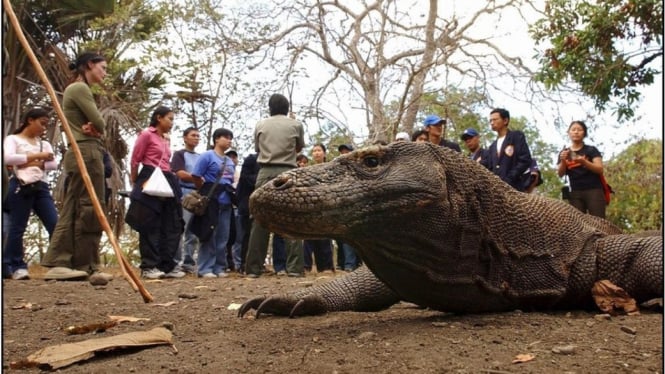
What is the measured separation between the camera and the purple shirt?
638cm

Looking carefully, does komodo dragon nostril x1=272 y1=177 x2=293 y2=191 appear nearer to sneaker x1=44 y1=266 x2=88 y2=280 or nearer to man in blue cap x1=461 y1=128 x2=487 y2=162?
sneaker x1=44 y1=266 x2=88 y2=280

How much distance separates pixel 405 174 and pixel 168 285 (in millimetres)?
3440

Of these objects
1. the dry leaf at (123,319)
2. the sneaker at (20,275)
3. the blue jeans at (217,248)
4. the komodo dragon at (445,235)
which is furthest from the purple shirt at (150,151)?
the komodo dragon at (445,235)

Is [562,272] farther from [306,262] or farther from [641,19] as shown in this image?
[306,262]

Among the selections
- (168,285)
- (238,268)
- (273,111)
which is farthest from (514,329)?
(238,268)

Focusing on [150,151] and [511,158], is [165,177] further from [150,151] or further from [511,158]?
[511,158]

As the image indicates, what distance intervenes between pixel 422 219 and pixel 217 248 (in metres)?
4.83

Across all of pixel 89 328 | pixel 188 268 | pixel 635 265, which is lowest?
pixel 188 268

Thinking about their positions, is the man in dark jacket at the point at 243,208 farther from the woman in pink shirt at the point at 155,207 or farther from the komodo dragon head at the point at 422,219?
the komodo dragon head at the point at 422,219

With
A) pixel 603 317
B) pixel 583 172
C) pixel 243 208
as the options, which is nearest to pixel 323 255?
pixel 243 208

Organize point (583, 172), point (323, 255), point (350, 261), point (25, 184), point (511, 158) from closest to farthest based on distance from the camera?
point (25, 184) → point (511, 158) → point (583, 172) → point (323, 255) → point (350, 261)

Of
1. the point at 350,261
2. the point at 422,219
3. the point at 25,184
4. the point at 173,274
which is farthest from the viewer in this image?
the point at 350,261

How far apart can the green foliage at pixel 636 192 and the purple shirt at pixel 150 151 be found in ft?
36.7

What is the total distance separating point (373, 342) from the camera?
2.43 meters
